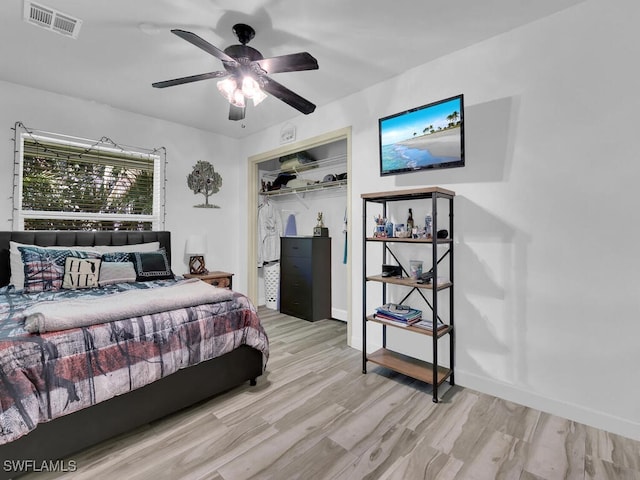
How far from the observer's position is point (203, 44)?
1.74m

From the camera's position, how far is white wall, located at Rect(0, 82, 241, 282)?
2938 mm

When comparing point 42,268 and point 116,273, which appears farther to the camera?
point 116,273

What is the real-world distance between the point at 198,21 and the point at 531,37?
222 cm

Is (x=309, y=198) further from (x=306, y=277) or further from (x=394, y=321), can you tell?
(x=394, y=321)

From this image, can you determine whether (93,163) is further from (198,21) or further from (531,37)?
(531,37)

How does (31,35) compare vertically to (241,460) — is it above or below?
above

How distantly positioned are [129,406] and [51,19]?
8.17ft

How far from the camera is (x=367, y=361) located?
8.74ft

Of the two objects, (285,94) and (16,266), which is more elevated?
(285,94)

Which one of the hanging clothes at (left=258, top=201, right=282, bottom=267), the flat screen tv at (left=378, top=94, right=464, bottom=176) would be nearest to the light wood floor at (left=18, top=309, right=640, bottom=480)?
the flat screen tv at (left=378, top=94, right=464, bottom=176)

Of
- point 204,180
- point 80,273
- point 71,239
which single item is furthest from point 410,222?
point 71,239

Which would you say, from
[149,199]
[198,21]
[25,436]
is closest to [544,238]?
[198,21]

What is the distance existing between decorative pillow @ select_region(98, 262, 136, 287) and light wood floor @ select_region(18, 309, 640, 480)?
145 centimetres

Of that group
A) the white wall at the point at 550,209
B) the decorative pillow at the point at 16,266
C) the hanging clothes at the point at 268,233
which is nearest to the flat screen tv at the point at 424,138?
the white wall at the point at 550,209
